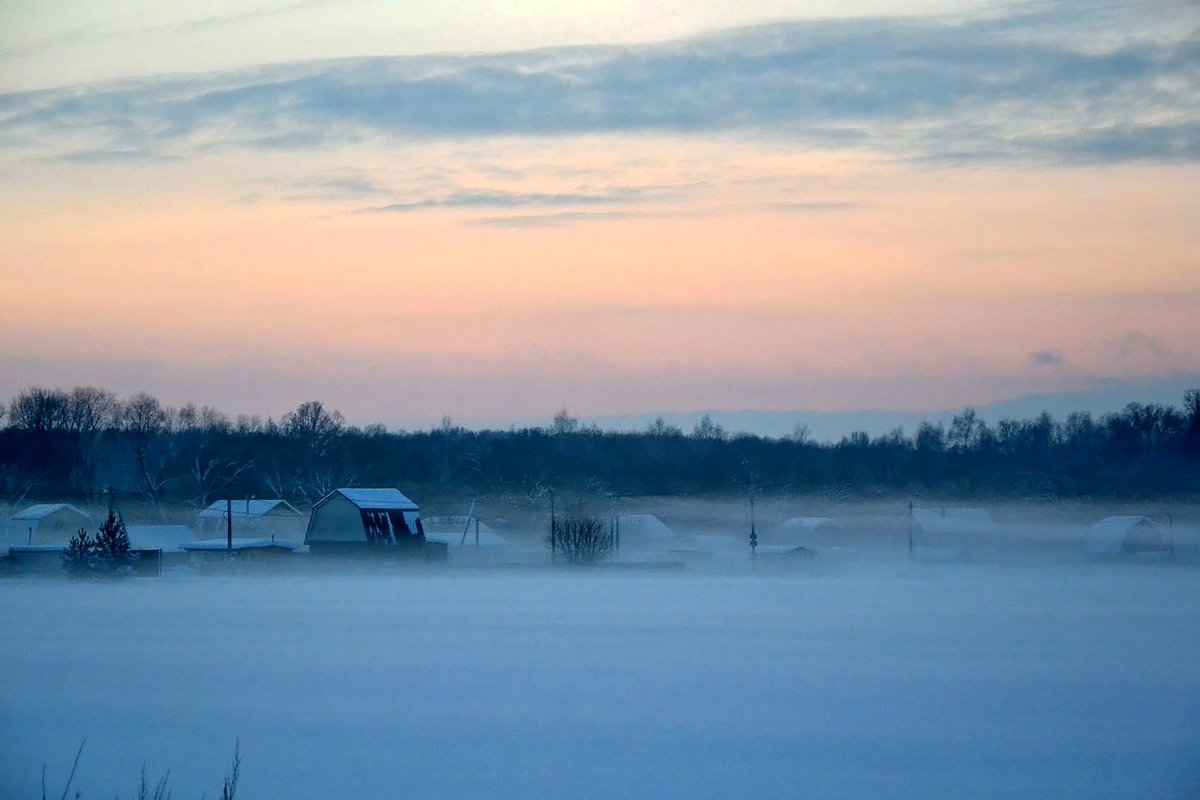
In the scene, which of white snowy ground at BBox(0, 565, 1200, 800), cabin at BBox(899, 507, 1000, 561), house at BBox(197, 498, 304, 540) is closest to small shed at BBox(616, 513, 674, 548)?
cabin at BBox(899, 507, 1000, 561)

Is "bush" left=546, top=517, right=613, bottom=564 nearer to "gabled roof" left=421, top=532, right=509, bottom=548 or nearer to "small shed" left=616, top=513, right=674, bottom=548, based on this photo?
"gabled roof" left=421, top=532, right=509, bottom=548

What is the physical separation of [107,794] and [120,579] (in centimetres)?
3264

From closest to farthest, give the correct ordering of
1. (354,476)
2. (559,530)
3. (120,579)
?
(120,579)
(559,530)
(354,476)

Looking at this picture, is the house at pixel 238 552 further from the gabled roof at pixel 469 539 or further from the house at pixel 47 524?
the house at pixel 47 524

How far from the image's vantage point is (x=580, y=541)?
183 feet

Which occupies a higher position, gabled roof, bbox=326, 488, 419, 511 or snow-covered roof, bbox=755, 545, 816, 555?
gabled roof, bbox=326, 488, 419, 511

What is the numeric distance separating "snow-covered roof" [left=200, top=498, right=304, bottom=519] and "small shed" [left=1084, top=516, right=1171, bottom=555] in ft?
128

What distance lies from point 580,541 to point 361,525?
9476mm

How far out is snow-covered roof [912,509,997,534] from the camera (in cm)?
6581

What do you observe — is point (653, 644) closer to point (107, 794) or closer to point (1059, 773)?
point (1059, 773)

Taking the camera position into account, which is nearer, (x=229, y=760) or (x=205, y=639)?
(x=229, y=760)

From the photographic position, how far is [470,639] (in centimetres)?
2392

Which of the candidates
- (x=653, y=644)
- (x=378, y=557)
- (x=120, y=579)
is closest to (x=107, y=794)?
(x=653, y=644)

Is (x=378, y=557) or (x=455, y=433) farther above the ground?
(x=455, y=433)
